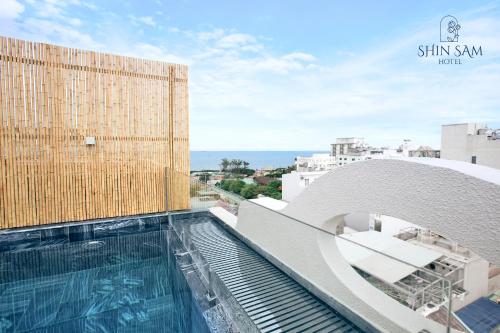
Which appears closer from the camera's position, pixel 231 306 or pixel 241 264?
pixel 231 306

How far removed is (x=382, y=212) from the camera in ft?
7.91

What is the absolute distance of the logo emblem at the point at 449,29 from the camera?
19.6 ft

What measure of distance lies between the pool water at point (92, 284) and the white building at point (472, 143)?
20900mm

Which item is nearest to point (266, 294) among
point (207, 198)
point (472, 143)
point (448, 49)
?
point (207, 198)

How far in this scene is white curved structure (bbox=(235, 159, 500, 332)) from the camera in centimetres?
181

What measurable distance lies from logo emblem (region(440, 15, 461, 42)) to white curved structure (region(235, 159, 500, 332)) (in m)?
5.43

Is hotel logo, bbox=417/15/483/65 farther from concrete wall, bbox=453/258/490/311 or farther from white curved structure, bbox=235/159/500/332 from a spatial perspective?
concrete wall, bbox=453/258/490/311

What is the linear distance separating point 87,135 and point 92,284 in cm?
385

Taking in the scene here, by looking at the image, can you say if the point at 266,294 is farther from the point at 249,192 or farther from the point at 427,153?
the point at 427,153

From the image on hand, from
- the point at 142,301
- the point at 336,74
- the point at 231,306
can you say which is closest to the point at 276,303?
the point at 231,306

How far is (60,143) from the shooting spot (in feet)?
20.6

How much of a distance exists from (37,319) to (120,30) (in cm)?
696

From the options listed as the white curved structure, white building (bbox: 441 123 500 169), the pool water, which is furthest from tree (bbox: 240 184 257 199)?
the white curved structure

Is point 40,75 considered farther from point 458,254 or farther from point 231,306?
point 458,254
